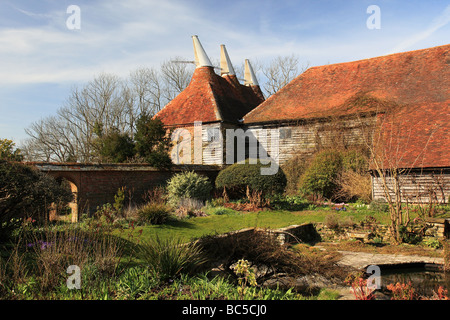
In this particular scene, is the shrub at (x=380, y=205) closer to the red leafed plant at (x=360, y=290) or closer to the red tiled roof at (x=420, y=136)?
the red tiled roof at (x=420, y=136)

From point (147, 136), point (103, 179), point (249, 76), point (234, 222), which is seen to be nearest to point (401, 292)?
point (234, 222)

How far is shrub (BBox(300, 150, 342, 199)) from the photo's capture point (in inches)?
651

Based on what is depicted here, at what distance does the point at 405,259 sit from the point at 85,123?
121 feet

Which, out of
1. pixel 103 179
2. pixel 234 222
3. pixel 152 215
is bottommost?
pixel 234 222

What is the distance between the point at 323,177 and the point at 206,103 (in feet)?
32.9

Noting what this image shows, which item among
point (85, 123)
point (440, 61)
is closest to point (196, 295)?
point (440, 61)

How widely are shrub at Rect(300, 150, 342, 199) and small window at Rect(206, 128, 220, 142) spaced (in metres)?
6.93

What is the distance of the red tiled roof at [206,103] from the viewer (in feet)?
75.7

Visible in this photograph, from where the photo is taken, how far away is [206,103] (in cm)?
2359

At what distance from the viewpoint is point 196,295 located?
4727 millimetres

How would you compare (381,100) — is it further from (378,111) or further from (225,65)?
(225,65)

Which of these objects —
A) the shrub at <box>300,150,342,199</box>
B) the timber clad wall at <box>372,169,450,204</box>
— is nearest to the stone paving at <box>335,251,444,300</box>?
the timber clad wall at <box>372,169,450,204</box>

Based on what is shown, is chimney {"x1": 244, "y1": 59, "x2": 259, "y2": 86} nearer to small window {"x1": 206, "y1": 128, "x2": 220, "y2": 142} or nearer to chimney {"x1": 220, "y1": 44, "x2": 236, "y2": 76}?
chimney {"x1": 220, "y1": 44, "x2": 236, "y2": 76}

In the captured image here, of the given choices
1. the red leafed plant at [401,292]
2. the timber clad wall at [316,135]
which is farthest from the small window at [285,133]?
the red leafed plant at [401,292]
